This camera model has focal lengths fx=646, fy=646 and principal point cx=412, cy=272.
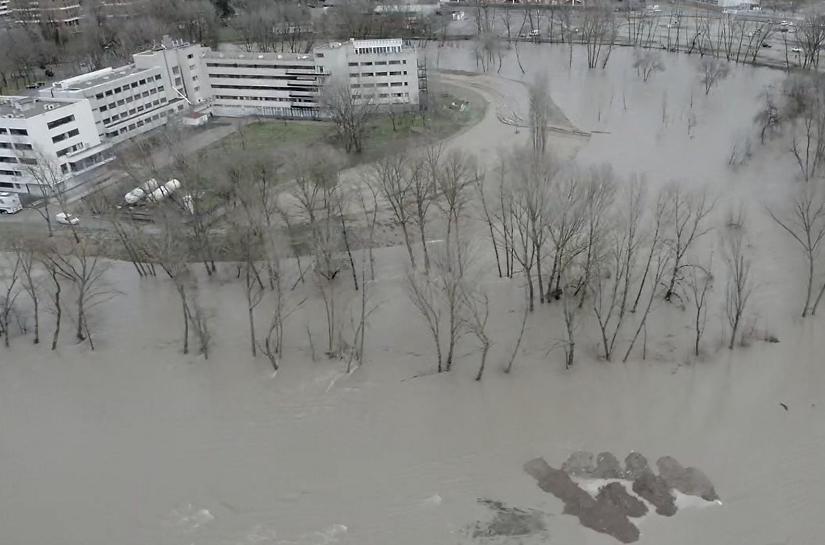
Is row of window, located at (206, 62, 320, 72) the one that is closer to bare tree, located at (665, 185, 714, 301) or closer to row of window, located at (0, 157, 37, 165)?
row of window, located at (0, 157, 37, 165)

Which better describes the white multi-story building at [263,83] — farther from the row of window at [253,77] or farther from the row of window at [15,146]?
the row of window at [15,146]

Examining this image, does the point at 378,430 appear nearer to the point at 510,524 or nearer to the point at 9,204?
the point at 510,524

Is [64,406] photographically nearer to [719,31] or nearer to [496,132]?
[496,132]

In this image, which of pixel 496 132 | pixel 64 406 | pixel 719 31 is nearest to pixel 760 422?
pixel 64 406

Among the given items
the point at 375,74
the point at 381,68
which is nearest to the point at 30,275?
the point at 375,74

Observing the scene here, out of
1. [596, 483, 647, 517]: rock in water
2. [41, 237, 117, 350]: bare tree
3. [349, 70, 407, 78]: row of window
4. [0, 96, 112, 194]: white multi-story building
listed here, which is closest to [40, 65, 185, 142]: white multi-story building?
[0, 96, 112, 194]: white multi-story building

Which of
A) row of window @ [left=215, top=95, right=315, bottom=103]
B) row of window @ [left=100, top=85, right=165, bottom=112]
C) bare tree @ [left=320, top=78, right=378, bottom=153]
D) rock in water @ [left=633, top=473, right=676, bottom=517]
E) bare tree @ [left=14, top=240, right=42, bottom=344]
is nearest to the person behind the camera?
rock in water @ [left=633, top=473, right=676, bottom=517]
